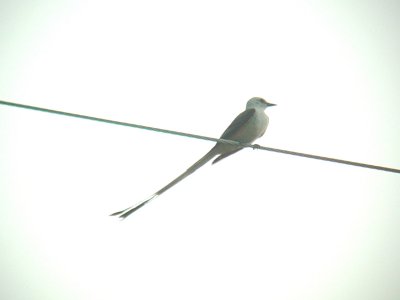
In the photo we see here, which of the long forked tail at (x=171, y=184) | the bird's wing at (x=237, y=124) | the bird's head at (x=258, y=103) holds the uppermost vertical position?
the bird's head at (x=258, y=103)

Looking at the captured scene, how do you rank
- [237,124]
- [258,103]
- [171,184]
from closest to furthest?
1. [171,184]
2. [237,124]
3. [258,103]

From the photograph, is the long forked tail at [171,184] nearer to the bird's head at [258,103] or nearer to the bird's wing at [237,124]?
the bird's wing at [237,124]

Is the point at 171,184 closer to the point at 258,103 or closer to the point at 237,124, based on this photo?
the point at 237,124

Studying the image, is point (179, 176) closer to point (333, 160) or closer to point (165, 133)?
point (165, 133)

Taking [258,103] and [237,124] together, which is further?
[258,103]

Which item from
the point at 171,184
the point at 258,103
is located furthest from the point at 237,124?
→ the point at 171,184

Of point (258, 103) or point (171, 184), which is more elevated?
point (258, 103)

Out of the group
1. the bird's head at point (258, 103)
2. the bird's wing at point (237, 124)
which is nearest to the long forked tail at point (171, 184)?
the bird's wing at point (237, 124)

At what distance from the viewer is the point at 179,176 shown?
3.81m

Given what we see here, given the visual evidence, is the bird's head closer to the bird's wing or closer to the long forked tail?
the bird's wing

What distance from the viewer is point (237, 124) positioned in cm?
546

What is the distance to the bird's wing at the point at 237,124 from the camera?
5.42m

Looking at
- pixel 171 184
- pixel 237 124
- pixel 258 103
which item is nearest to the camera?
pixel 171 184

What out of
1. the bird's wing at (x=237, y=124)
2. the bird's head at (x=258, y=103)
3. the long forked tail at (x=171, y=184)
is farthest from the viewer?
the bird's head at (x=258, y=103)
